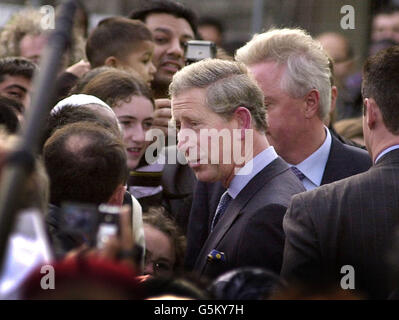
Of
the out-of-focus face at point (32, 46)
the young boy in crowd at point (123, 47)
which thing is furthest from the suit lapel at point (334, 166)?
the out-of-focus face at point (32, 46)

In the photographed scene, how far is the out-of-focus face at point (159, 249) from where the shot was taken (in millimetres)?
3639

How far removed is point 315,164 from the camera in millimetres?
4012

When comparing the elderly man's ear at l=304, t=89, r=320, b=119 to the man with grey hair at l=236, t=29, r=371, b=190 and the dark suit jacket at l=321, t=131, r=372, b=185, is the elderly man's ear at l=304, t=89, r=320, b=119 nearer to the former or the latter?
the man with grey hair at l=236, t=29, r=371, b=190

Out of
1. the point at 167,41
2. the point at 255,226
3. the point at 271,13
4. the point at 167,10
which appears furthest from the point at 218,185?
the point at 271,13

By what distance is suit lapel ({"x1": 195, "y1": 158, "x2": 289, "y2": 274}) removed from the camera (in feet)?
10.4

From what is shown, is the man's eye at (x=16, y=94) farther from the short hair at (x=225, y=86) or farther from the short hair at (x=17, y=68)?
the short hair at (x=225, y=86)

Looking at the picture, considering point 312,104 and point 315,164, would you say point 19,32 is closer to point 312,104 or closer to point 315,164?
point 312,104

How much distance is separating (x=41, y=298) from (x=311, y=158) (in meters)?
2.61

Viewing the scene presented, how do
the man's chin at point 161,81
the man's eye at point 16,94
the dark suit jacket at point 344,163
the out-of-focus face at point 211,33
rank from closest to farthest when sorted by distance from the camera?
the dark suit jacket at point 344,163 < the man's eye at point 16,94 < the man's chin at point 161,81 < the out-of-focus face at point 211,33

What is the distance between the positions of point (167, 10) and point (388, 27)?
2287 mm

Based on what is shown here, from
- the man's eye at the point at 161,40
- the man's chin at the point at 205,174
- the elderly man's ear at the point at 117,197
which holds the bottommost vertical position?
the elderly man's ear at the point at 117,197

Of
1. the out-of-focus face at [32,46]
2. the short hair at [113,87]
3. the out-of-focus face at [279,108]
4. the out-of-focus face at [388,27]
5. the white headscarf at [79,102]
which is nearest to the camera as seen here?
the white headscarf at [79,102]

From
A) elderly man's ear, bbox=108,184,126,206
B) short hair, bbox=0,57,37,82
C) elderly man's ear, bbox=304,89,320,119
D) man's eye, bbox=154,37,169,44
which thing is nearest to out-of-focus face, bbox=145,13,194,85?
man's eye, bbox=154,37,169,44

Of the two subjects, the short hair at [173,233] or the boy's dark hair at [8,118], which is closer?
the boy's dark hair at [8,118]
